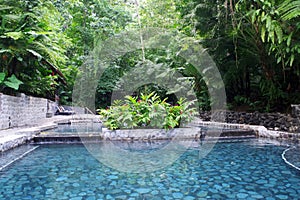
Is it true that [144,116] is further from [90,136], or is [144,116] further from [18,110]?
[18,110]

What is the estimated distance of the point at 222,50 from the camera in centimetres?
877

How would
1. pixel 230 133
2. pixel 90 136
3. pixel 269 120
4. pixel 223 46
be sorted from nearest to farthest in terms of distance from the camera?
pixel 90 136, pixel 230 133, pixel 269 120, pixel 223 46

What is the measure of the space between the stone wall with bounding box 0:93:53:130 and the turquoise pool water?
8.82ft

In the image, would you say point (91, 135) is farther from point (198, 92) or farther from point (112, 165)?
point (198, 92)

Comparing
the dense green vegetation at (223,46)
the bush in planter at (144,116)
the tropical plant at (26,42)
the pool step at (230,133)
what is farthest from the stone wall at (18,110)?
the pool step at (230,133)

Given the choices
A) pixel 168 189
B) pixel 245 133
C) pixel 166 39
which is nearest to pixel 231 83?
pixel 245 133

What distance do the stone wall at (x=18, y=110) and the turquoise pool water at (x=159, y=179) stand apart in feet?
8.82

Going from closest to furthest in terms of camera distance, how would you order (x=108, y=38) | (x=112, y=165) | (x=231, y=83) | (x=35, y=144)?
1. (x=112, y=165)
2. (x=35, y=144)
3. (x=231, y=83)
4. (x=108, y=38)

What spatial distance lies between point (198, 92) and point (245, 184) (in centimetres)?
883

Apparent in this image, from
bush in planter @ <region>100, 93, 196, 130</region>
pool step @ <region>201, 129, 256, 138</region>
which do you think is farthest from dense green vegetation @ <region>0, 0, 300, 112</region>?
bush in planter @ <region>100, 93, 196, 130</region>

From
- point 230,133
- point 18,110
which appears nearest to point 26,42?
point 18,110

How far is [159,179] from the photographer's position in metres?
2.96

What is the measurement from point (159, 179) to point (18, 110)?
239 inches

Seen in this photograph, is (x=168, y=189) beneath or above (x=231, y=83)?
beneath
